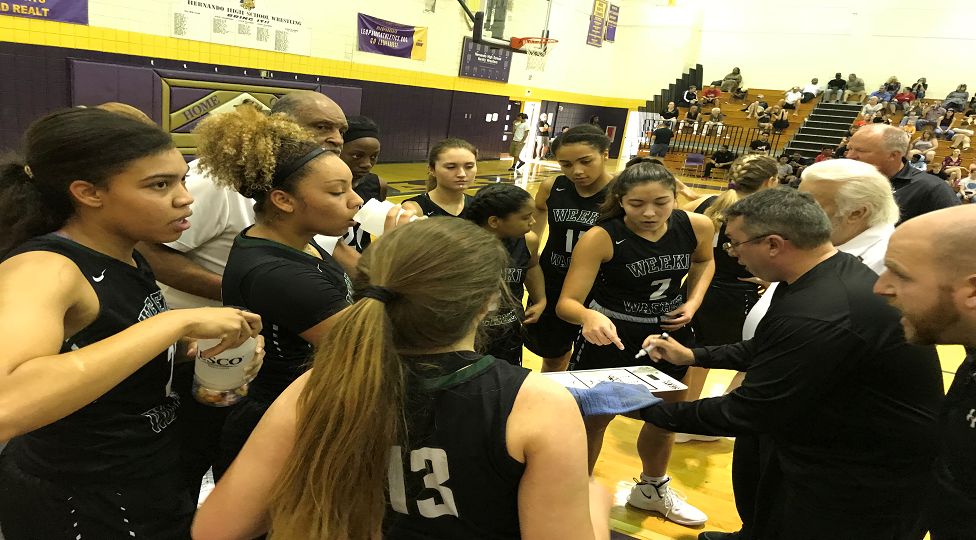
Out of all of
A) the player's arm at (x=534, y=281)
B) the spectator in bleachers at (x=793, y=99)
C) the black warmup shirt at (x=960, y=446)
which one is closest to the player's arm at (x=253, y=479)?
the black warmup shirt at (x=960, y=446)

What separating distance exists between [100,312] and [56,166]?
14.5 inches

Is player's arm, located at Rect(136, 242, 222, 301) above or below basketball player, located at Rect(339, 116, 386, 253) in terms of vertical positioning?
below

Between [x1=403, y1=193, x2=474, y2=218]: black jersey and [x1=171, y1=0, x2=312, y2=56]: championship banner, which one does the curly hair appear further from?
[x1=171, y1=0, x2=312, y2=56]: championship banner

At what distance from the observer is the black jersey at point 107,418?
1306 mm

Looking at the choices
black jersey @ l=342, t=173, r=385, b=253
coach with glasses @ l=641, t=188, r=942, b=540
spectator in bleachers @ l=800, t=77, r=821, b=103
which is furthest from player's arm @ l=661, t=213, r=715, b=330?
spectator in bleachers @ l=800, t=77, r=821, b=103

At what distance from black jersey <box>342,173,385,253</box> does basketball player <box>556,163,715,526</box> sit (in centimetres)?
121

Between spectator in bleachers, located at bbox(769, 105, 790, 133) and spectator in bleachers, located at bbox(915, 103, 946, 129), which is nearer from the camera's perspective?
spectator in bleachers, located at bbox(915, 103, 946, 129)

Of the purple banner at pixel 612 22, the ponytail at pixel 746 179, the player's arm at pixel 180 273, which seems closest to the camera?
the player's arm at pixel 180 273

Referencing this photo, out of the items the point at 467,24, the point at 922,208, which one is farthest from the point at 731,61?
the point at 922,208

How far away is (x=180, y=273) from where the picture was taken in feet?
7.01

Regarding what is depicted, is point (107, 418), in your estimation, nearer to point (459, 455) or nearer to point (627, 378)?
point (459, 455)

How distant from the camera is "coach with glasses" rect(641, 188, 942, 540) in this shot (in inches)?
70.5

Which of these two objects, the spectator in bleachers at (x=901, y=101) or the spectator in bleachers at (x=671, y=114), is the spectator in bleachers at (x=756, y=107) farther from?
the spectator in bleachers at (x=901, y=101)

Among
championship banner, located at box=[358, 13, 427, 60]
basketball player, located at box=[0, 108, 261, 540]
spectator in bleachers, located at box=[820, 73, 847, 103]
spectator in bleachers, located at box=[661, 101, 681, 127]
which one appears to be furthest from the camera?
spectator in bleachers, located at box=[820, 73, 847, 103]
